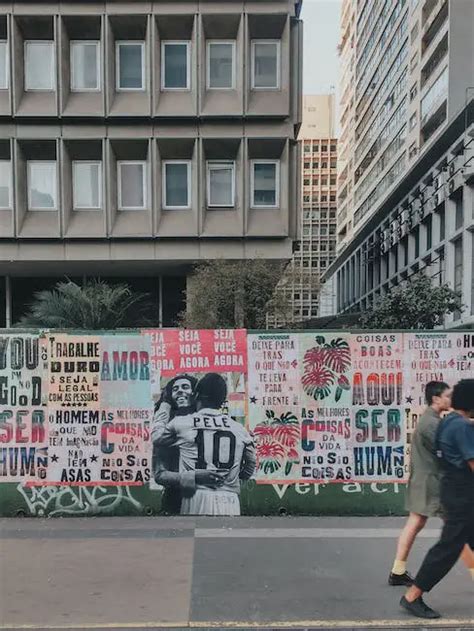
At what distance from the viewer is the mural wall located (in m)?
6.57

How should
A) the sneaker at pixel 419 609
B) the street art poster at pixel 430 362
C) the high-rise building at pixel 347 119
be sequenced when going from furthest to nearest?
the high-rise building at pixel 347 119 < the street art poster at pixel 430 362 < the sneaker at pixel 419 609

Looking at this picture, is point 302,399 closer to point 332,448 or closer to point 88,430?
point 332,448

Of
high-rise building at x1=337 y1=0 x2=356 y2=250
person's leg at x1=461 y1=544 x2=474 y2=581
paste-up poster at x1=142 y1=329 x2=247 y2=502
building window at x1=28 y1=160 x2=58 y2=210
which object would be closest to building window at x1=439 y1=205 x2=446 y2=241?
building window at x1=28 y1=160 x2=58 y2=210

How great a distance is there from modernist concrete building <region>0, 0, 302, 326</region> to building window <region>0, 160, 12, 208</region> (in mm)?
41

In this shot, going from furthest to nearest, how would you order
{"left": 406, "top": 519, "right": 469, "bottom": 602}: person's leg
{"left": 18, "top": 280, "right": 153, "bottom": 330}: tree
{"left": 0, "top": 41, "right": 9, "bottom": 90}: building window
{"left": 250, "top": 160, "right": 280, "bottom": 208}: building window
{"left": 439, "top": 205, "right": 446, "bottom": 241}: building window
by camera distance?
{"left": 439, "top": 205, "right": 446, "bottom": 241}: building window
{"left": 250, "top": 160, "right": 280, "bottom": 208}: building window
{"left": 0, "top": 41, "right": 9, "bottom": 90}: building window
{"left": 18, "top": 280, "right": 153, "bottom": 330}: tree
{"left": 406, "top": 519, "right": 469, "bottom": 602}: person's leg

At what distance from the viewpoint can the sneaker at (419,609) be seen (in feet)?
13.7

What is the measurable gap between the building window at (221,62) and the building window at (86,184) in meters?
4.94

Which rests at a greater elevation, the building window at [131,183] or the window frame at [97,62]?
the window frame at [97,62]

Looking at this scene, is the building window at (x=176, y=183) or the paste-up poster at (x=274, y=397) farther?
the building window at (x=176, y=183)

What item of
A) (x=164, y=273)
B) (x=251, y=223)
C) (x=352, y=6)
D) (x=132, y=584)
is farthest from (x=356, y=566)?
(x=352, y=6)

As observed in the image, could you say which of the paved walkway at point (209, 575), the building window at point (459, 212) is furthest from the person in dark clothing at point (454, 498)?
the building window at point (459, 212)

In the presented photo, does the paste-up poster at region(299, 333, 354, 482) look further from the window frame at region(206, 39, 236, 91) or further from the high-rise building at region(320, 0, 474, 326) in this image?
the high-rise building at region(320, 0, 474, 326)

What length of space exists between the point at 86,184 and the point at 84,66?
12.9 ft

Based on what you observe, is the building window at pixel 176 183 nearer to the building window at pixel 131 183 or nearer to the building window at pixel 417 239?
the building window at pixel 131 183
